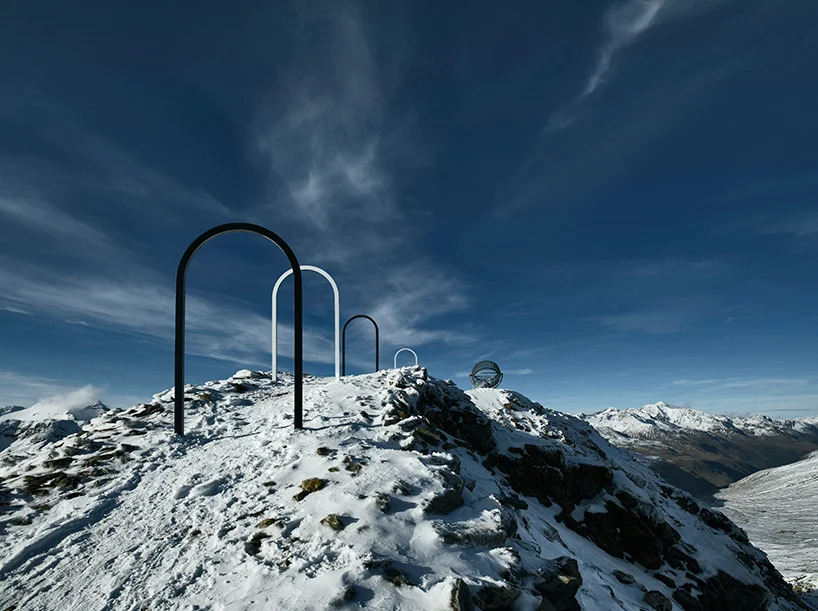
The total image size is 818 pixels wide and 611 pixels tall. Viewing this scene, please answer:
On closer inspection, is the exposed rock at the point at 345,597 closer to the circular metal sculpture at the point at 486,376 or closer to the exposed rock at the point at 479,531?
the exposed rock at the point at 479,531

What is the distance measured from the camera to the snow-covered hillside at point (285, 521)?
6148 millimetres

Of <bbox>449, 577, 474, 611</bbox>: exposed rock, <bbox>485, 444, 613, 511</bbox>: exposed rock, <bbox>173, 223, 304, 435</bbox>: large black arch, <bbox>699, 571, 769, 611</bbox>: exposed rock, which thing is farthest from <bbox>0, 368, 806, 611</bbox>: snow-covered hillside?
<bbox>699, 571, 769, 611</bbox>: exposed rock

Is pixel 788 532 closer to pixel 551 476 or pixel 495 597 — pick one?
pixel 551 476

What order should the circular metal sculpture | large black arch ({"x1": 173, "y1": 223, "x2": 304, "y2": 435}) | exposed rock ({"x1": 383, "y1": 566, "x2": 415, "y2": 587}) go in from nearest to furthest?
exposed rock ({"x1": 383, "y1": 566, "x2": 415, "y2": 587}) < large black arch ({"x1": 173, "y1": 223, "x2": 304, "y2": 435}) < the circular metal sculpture

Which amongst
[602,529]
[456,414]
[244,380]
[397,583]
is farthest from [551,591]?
[244,380]

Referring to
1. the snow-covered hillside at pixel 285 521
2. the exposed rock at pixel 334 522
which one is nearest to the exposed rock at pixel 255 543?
the snow-covered hillside at pixel 285 521

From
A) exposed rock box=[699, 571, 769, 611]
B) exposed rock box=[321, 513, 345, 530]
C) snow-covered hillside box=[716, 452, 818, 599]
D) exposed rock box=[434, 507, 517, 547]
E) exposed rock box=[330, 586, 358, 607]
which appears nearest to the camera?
exposed rock box=[330, 586, 358, 607]

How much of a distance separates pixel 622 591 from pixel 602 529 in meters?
6.57

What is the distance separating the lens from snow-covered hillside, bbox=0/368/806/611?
20.2ft

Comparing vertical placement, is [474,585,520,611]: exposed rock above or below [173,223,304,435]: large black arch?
below

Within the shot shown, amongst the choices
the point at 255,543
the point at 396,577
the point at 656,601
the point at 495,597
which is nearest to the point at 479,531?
the point at 495,597

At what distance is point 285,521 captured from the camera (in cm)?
752

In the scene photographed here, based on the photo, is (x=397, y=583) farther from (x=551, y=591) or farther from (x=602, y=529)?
(x=602, y=529)

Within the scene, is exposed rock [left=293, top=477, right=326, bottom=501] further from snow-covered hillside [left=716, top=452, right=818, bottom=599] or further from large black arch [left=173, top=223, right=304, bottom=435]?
snow-covered hillside [left=716, top=452, right=818, bottom=599]
